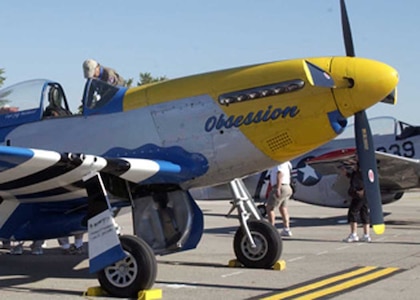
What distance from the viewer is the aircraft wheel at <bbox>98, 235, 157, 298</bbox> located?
6.91 metres

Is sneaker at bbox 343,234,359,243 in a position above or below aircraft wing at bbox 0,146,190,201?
below

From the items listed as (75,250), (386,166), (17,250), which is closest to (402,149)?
(386,166)

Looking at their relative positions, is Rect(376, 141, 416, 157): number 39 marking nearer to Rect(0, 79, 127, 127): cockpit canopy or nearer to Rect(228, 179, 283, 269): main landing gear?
Rect(228, 179, 283, 269): main landing gear

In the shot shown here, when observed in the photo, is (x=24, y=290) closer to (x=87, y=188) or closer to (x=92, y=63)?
(x=87, y=188)

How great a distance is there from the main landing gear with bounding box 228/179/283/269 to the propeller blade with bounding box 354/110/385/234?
1361 millimetres

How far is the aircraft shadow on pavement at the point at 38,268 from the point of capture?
26.7 ft

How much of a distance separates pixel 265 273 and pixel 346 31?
3.01 metres

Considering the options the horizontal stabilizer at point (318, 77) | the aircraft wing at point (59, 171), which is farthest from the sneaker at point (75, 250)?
the horizontal stabilizer at point (318, 77)

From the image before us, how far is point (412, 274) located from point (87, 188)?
3788 millimetres

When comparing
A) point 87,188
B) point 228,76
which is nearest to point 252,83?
point 228,76


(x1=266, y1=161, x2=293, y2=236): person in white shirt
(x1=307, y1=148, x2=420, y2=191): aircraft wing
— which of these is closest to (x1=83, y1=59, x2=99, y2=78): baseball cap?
(x1=266, y1=161, x2=293, y2=236): person in white shirt

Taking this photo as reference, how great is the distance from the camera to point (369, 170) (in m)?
8.02

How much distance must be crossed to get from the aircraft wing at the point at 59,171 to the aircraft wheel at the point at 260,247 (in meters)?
1.57

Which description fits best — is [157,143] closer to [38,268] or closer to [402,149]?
[38,268]
